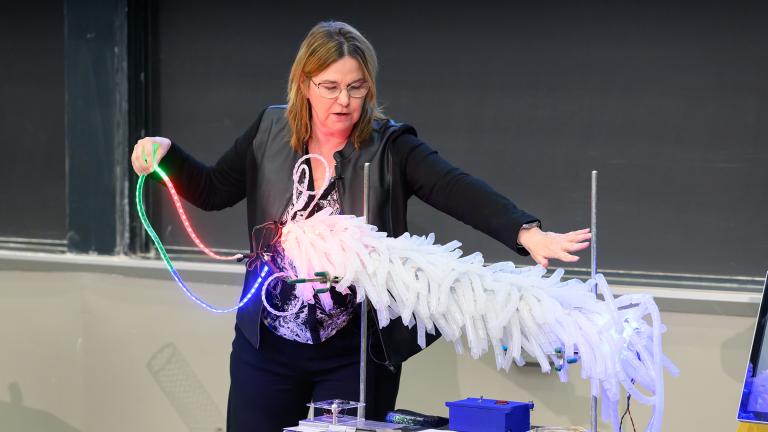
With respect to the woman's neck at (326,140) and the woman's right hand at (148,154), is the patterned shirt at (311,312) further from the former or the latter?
the woman's right hand at (148,154)

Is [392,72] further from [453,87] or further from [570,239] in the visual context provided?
[570,239]

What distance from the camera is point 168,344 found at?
3.75 meters

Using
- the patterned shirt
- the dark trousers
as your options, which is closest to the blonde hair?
the patterned shirt

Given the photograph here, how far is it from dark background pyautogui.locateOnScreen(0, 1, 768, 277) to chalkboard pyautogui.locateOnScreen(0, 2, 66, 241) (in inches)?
24.0

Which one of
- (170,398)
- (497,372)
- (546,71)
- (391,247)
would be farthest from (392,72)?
(391,247)

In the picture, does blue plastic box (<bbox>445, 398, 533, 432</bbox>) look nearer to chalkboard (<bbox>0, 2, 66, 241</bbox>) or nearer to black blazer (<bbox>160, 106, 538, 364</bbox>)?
black blazer (<bbox>160, 106, 538, 364</bbox>)

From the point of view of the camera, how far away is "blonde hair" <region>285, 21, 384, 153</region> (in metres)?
2.27

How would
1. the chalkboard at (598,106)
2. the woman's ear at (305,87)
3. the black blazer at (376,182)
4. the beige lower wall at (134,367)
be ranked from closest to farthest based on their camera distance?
the black blazer at (376,182) → the woman's ear at (305,87) → the chalkboard at (598,106) → the beige lower wall at (134,367)

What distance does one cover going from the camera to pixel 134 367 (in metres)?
3.81

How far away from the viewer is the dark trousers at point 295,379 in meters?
2.26

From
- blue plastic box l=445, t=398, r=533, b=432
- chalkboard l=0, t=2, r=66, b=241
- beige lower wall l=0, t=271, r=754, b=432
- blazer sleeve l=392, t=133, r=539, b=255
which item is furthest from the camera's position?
chalkboard l=0, t=2, r=66, b=241

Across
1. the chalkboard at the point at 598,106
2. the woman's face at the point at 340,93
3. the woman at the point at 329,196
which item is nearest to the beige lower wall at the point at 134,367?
the chalkboard at the point at 598,106

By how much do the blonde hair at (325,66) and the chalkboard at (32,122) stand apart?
6.53ft

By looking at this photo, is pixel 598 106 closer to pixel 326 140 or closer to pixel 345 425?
pixel 326 140
